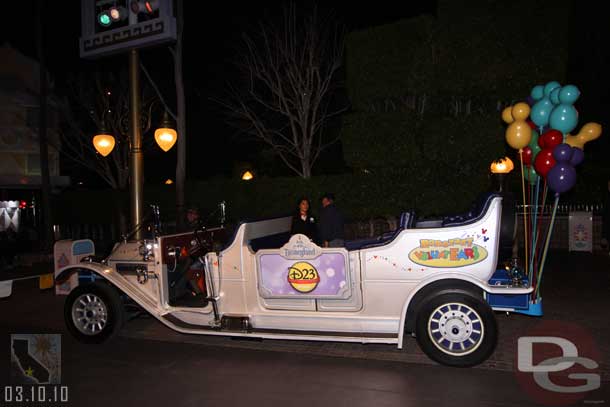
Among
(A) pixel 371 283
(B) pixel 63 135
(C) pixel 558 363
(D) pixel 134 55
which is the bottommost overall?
(C) pixel 558 363

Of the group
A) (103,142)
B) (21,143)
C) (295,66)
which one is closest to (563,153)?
(103,142)

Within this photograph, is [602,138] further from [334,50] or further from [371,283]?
[371,283]

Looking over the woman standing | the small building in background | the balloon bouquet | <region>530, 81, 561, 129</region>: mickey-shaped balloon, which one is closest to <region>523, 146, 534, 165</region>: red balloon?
the balloon bouquet

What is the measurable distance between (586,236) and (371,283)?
950 cm

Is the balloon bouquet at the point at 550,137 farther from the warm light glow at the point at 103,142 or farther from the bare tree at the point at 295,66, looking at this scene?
the bare tree at the point at 295,66

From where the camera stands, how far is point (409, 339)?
19.4 ft

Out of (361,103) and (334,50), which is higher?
(334,50)

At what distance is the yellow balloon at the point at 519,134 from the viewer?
5.73m

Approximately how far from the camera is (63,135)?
20.4 metres

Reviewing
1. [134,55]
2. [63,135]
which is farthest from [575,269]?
[63,135]

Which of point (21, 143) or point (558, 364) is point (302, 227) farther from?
point (21, 143)

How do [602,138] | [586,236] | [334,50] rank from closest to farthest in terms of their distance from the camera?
[586,236]
[334,50]
[602,138]

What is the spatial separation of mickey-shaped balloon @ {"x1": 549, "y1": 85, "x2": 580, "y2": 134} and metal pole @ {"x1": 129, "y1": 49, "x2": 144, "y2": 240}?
6.09 meters

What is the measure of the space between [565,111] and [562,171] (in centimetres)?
76
